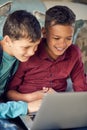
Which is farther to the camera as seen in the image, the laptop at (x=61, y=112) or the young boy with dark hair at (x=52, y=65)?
the young boy with dark hair at (x=52, y=65)

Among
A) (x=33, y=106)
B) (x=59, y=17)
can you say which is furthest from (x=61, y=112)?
(x=59, y=17)

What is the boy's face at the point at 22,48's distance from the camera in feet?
3.72

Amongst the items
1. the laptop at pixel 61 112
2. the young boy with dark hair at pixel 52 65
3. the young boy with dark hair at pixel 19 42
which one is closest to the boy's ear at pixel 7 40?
the young boy with dark hair at pixel 19 42

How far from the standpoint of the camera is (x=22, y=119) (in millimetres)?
1105

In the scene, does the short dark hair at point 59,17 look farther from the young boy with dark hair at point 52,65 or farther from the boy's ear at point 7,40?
the boy's ear at point 7,40

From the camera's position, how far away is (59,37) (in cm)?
125

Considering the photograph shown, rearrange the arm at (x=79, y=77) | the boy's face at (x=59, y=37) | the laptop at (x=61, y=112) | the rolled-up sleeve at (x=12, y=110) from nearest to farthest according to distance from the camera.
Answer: the laptop at (x=61, y=112) < the rolled-up sleeve at (x=12, y=110) < the boy's face at (x=59, y=37) < the arm at (x=79, y=77)

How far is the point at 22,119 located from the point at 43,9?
0.74 metres

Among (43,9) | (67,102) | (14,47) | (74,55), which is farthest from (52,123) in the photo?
(43,9)

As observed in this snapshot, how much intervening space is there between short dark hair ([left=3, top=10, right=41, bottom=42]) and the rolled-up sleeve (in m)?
0.23

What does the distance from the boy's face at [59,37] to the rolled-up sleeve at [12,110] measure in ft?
0.93

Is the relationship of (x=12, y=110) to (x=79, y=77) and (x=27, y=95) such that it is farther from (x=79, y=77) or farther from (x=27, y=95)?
(x=79, y=77)

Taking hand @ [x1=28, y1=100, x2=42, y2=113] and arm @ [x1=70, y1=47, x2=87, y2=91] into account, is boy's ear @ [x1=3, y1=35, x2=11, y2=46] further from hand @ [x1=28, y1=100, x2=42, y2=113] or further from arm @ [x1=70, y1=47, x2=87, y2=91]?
arm @ [x1=70, y1=47, x2=87, y2=91]

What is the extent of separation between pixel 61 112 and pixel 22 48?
28 centimetres
